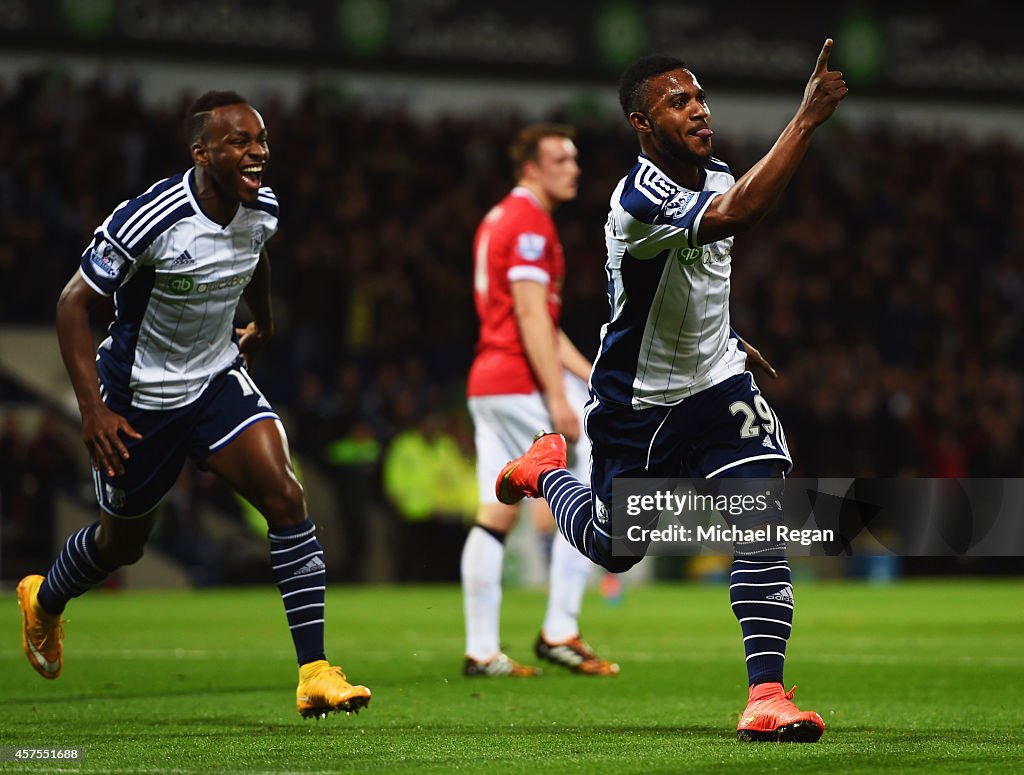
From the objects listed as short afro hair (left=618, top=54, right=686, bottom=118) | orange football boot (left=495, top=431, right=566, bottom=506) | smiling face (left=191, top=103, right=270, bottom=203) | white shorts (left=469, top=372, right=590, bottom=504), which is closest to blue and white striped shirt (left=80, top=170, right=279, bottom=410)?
smiling face (left=191, top=103, right=270, bottom=203)

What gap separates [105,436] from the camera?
539cm

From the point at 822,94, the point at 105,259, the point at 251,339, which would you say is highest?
the point at 822,94

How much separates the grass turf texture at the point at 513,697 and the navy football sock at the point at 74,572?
1.26 ft

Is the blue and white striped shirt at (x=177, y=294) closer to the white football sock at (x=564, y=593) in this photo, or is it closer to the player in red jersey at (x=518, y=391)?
the player in red jersey at (x=518, y=391)

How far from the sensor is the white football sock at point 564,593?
293 inches

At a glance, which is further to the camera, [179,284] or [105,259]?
[179,284]

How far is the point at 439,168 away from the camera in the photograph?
2048cm

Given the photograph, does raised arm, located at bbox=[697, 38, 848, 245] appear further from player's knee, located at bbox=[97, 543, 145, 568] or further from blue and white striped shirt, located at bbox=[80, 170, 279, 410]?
player's knee, located at bbox=[97, 543, 145, 568]

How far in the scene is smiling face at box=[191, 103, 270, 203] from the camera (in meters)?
5.55

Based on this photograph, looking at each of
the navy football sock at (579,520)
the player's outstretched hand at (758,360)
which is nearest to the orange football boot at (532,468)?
the navy football sock at (579,520)

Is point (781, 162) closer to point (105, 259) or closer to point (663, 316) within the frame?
point (663, 316)

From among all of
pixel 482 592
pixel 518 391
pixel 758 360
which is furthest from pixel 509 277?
pixel 758 360

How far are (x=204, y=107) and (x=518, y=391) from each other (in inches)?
92.9

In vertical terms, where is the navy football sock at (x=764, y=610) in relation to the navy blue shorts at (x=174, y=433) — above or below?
below
